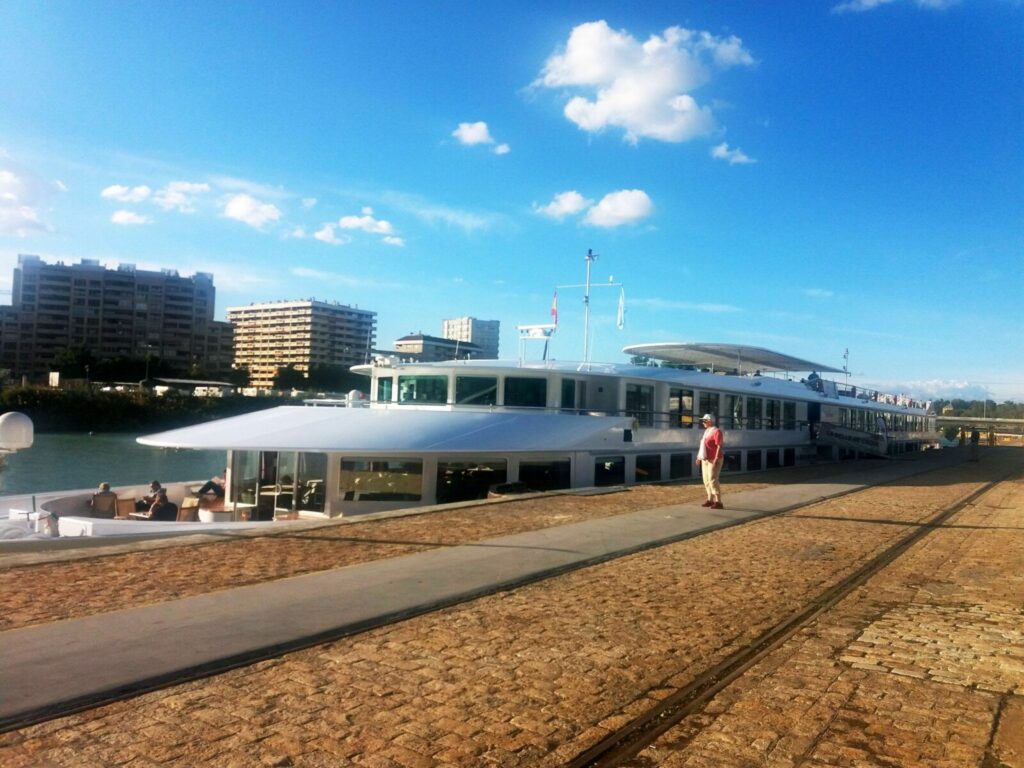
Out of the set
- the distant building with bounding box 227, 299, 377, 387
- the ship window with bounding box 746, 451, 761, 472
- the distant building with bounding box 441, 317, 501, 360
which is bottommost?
the ship window with bounding box 746, 451, 761, 472

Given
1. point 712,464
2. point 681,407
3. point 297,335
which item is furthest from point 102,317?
point 712,464

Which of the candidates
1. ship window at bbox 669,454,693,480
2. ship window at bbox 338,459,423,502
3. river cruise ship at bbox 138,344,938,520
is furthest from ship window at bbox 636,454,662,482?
ship window at bbox 338,459,423,502

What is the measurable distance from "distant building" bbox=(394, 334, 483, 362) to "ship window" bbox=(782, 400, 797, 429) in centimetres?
1291

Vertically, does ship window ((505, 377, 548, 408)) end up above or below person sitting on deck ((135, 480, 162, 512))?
above

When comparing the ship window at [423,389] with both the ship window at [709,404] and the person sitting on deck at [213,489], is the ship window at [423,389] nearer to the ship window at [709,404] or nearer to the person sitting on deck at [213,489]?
the person sitting on deck at [213,489]

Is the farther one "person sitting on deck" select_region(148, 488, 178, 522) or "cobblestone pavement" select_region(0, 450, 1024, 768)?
"person sitting on deck" select_region(148, 488, 178, 522)

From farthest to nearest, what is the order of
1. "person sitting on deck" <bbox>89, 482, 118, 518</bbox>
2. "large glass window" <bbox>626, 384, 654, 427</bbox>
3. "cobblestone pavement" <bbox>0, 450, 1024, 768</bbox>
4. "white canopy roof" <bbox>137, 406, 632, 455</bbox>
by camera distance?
"large glass window" <bbox>626, 384, 654, 427</bbox>, "person sitting on deck" <bbox>89, 482, 118, 518</bbox>, "white canopy roof" <bbox>137, 406, 632, 455</bbox>, "cobblestone pavement" <bbox>0, 450, 1024, 768</bbox>

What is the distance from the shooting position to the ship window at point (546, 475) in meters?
18.9

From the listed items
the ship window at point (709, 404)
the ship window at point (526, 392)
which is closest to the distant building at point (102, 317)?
the ship window at point (709, 404)

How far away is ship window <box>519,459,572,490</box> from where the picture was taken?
1886 cm

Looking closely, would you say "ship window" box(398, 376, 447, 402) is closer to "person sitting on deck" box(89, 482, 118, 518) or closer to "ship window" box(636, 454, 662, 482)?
"ship window" box(636, 454, 662, 482)

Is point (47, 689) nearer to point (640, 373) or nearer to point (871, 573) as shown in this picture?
point (871, 573)

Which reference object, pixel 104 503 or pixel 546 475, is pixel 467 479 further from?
pixel 104 503

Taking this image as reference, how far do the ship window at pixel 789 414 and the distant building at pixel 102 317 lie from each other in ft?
406
